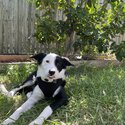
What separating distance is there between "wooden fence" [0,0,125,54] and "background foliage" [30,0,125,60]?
4.73 feet

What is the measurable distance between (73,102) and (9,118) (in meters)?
0.94

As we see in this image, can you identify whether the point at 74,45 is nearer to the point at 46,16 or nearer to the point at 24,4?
the point at 46,16

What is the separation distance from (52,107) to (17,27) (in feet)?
16.8

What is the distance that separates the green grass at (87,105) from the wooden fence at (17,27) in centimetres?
357

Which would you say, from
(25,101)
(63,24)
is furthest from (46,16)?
(25,101)

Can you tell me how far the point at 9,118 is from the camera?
433 cm

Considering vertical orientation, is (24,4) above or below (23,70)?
above

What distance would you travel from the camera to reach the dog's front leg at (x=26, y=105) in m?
4.32

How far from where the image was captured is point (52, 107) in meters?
4.45

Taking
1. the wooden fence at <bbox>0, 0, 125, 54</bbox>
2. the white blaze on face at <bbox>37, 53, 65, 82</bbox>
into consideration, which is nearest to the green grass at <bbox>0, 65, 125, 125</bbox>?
the white blaze on face at <bbox>37, 53, 65, 82</bbox>

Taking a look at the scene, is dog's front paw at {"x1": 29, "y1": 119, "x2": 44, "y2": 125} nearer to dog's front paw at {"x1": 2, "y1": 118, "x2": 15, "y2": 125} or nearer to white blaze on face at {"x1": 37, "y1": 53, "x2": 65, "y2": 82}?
dog's front paw at {"x1": 2, "y1": 118, "x2": 15, "y2": 125}

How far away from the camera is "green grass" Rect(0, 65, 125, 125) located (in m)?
4.32

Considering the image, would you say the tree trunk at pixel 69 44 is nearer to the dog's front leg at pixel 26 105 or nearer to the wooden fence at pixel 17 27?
the wooden fence at pixel 17 27

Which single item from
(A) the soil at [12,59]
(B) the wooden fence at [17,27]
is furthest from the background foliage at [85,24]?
(B) the wooden fence at [17,27]
